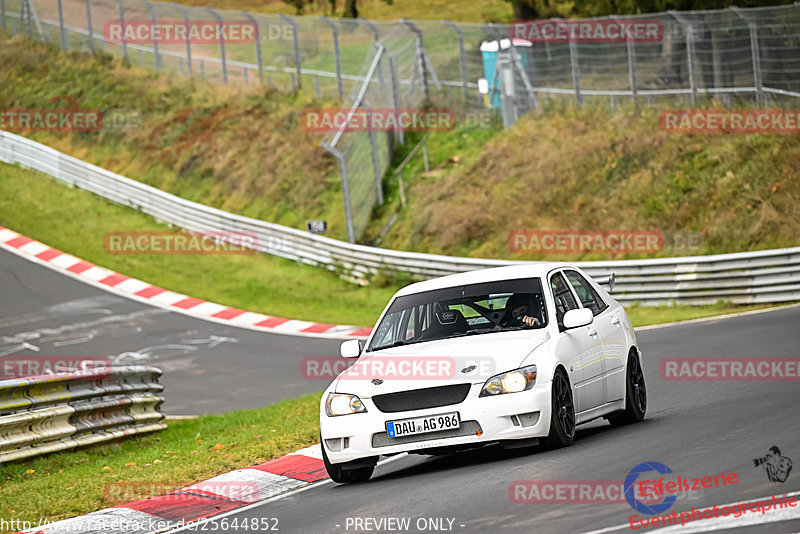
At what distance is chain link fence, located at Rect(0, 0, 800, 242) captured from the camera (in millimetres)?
26766

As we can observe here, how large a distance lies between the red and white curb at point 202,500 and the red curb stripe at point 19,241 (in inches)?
880

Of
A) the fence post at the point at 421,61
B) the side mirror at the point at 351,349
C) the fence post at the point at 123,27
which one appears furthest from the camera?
the fence post at the point at 123,27

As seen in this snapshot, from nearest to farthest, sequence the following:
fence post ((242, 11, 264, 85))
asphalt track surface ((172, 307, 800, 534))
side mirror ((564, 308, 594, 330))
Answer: asphalt track surface ((172, 307, 800, 534))
side mirror ((564, 308, 594, 330))
fence post ((242, 11, 264, 85))

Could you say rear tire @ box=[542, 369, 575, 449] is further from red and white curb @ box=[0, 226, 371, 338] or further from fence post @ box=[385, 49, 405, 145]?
fence post @ box=[385, 49, 405, 145]

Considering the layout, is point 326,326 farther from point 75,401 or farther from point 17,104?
point 17,104

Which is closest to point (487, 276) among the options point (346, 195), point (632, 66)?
point (632, 66)

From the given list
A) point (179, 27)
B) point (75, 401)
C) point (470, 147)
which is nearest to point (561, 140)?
point (470, 147)

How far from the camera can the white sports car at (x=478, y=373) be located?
8.66 metres

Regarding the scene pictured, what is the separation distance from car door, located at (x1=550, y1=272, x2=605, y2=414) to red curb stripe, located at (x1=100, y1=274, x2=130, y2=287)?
2007cm

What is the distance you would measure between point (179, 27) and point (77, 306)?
16855 millimetres

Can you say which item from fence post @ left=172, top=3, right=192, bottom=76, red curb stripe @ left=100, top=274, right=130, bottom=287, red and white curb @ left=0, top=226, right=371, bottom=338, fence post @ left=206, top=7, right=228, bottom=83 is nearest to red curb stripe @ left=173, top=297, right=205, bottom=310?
red and white curb @ left=0, top=226, right=371, bottom=338

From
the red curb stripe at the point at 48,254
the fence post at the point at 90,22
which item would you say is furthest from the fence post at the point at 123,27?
the red curb stripe at the point at 48,254

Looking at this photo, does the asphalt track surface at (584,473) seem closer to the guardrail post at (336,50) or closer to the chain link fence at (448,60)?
the chain link fence at (448,60)

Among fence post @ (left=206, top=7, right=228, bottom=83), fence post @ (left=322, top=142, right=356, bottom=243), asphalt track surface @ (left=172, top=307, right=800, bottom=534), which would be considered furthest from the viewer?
fence post @ (left=206, top=7, right=228, bottom=83)
